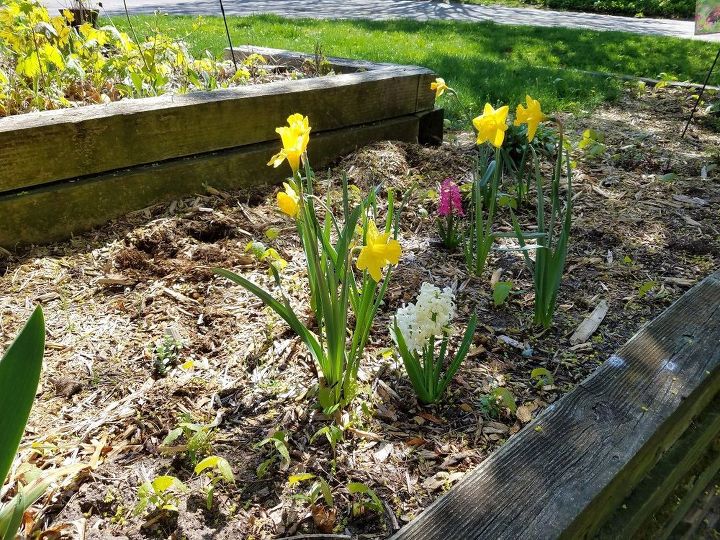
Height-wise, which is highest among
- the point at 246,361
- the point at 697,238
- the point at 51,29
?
the point at 51,29

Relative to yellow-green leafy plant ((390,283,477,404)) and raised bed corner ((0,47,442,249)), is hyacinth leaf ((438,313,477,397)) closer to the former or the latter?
yellow-green leafy plant ((390,283,477,404))

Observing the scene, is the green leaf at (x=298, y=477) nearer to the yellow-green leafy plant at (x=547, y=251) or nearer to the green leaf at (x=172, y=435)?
the green leaf at (x=172, y=435)

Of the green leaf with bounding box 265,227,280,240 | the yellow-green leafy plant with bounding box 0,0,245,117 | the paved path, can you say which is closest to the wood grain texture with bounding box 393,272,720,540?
the green leaf with bounding box 265,227,280,240

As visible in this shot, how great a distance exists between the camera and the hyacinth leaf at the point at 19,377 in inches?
33.3

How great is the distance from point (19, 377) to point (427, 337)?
3.15 feet

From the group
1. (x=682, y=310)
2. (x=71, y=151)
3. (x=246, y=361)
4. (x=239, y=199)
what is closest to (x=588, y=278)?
(x=682, y=310)

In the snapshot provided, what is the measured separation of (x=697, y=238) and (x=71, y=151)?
2.76 m

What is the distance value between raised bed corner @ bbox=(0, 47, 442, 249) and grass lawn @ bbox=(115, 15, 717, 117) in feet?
5.39

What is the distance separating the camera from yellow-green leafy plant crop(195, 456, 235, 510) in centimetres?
121

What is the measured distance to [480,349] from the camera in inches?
70.0

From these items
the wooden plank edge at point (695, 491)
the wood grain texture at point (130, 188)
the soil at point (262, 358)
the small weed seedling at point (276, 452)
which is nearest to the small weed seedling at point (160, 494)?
the soil at point (262, 358)

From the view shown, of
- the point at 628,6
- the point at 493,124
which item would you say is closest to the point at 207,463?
the point at 493,124

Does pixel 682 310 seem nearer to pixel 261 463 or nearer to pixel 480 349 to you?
pixel 480 349

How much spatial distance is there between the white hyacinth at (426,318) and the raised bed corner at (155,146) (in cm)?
148
